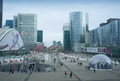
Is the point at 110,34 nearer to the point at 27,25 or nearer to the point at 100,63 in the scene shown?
the point at 27,25

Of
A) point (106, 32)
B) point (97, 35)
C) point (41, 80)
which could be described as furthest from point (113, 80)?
point (97, 35)

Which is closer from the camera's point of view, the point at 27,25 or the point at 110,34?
the point at 110,34

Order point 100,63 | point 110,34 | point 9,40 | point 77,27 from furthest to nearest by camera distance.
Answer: point 77,27, point 110,34, point 9,40, point 100,63

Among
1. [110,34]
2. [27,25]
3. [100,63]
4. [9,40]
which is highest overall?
[27,25]

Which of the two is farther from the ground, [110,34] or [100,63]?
[110,34]

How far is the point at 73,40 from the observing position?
7598 inches

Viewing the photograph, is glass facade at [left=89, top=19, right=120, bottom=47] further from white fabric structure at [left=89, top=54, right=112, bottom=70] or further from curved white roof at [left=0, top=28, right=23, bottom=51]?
white fabric structure at [left=89, top=54, right=112, bottom=70]

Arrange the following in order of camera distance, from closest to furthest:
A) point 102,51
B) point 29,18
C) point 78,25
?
point 102,51
point 29,18
point 78,25

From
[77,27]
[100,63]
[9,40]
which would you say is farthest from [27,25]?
[100,63]

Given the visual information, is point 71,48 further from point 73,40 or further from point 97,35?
point 97,35

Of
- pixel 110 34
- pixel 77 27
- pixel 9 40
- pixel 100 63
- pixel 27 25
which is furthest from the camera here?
pixel 77 27

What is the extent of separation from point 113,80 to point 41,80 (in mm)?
7920

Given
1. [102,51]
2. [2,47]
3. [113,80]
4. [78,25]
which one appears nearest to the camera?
[113,80]

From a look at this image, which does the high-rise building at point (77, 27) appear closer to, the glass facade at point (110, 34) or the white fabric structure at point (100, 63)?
the glass facade at point (110, 34)
